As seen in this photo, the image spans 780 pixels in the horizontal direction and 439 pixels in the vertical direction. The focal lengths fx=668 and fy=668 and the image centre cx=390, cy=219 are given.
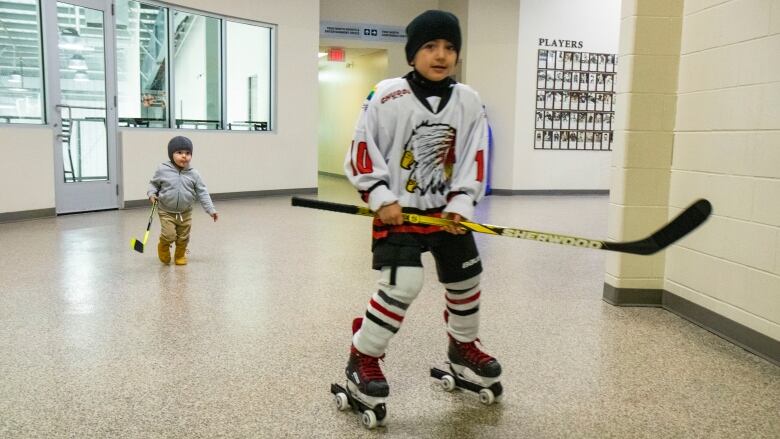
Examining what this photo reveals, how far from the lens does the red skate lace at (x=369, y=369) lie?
218cm

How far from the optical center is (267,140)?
9.89 m

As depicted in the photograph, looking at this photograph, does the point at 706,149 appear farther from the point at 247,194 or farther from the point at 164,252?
the point at 247,194

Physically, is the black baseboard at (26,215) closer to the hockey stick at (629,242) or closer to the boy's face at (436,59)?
the hockey stick at (629,242)

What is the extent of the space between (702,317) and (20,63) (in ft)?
21.8

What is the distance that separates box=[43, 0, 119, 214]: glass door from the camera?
7.06 meters

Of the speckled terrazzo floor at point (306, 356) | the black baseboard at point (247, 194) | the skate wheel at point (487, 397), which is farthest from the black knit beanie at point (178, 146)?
the black baseboard at point (247, 194)

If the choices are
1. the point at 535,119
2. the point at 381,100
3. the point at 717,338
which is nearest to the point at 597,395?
the point at 717,338

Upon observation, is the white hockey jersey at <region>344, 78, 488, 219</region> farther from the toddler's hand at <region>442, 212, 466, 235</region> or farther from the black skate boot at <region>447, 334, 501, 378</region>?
the black skate boot at <region>447, 334, 501, 378</region>

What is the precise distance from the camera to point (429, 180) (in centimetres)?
220

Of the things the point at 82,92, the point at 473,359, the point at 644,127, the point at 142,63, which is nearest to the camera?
the point at 473,359

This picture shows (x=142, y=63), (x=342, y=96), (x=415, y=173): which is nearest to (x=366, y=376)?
(x=415, y=173)

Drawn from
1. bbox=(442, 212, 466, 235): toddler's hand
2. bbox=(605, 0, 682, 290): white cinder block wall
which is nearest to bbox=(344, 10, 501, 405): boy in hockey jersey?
bbox=(442, 212, 466, 235): toddler's hand

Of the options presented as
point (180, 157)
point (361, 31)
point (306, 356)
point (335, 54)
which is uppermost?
point (361, 31)

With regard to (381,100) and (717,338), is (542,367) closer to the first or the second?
(717,338)
